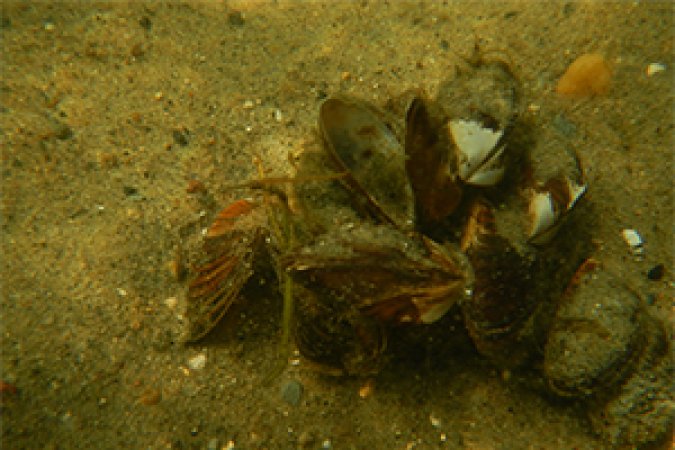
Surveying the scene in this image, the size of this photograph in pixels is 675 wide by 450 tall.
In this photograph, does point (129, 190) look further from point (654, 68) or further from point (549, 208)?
point (654, 68)

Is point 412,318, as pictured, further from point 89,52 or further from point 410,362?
point 89,52

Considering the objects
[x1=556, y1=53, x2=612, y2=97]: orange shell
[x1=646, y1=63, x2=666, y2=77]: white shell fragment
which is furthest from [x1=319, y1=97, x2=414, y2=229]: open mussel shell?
[x1=646, y1=63, x2=666, y2=77]: white shell fragment

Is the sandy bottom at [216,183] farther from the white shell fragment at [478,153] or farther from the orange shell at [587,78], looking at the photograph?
the white shell fragment at [478,153]

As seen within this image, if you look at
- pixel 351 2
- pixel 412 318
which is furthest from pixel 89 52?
pixel 412 318

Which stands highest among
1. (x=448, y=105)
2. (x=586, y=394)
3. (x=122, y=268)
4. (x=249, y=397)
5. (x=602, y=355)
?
(x=448, y=105)

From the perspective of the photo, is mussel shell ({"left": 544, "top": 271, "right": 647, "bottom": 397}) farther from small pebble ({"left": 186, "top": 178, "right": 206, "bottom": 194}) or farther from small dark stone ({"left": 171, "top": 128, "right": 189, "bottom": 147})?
small dark stone ({"left": 171, "top": 128, "right": 189, "bottom": 147})

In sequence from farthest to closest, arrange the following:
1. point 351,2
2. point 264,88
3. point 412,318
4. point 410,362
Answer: point 351,2, point 264,88, point 410,362, point 412,318

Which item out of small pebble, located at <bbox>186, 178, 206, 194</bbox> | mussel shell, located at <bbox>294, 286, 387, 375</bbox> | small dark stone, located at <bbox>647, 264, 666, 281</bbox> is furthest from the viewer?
small pebble, located at <bbox>186, 178, 206, 194</bbox>
